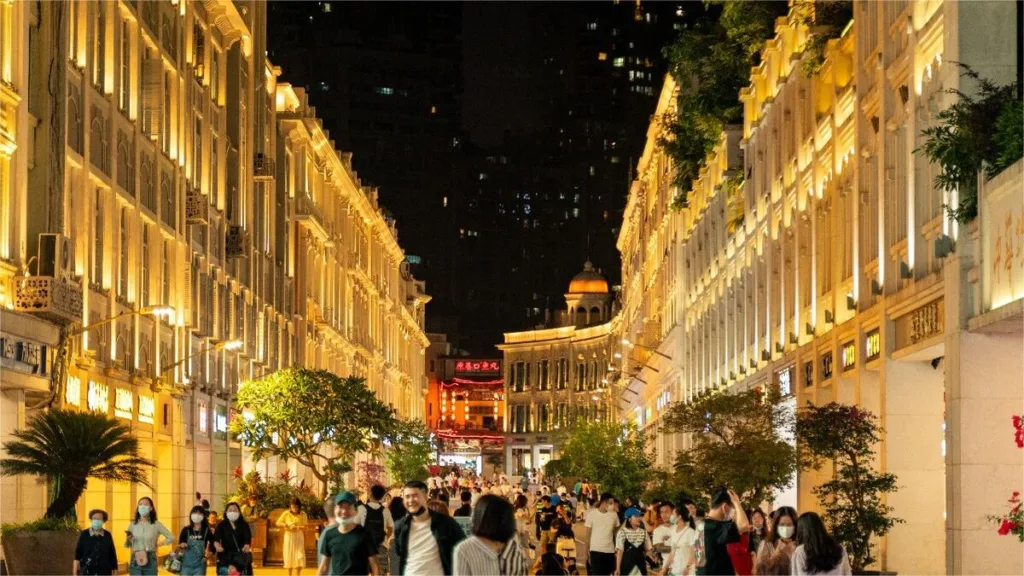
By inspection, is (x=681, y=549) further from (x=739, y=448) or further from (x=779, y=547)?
(x=739, y=448)

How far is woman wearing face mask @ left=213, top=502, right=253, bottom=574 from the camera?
1010 inches

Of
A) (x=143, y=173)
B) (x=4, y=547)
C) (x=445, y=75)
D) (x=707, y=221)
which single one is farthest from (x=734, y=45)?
(x=445, y=75)

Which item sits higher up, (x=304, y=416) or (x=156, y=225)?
(x=156, y=225)

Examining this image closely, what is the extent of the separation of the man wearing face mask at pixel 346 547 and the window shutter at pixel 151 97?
31650 millimetres

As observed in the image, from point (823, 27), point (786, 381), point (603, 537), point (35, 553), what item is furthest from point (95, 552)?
point (786, 381)

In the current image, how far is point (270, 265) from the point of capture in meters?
68.1

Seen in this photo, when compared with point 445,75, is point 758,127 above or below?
below

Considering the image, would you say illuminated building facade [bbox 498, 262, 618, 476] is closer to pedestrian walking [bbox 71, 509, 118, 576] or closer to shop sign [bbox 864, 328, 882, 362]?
shop sign [bbox 864, 328, 882, 362]

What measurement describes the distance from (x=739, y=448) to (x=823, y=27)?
10.8m

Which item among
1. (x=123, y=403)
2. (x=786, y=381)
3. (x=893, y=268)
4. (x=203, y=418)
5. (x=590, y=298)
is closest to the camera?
(x=893, y=268)

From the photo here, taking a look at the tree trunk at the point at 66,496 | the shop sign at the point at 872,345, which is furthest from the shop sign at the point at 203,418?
the shop sign at the point at 872,345

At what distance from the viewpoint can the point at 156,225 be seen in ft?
154

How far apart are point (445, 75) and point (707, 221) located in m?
132

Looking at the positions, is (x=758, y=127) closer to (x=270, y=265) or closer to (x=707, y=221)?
(x=707, y=221)
